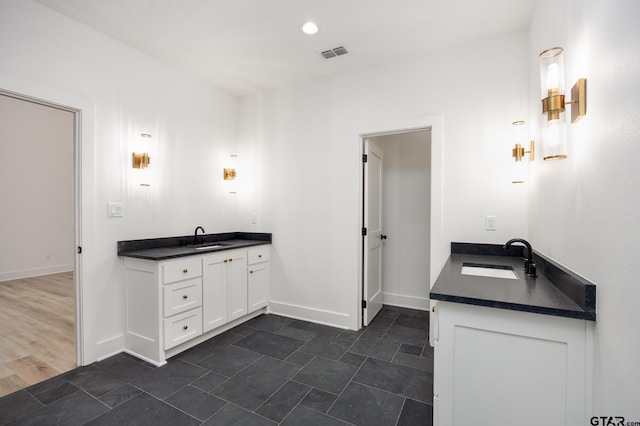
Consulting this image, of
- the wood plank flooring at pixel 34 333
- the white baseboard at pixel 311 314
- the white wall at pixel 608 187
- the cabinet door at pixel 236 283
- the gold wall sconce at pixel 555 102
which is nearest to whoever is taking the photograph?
the white wall at pixel 608 187

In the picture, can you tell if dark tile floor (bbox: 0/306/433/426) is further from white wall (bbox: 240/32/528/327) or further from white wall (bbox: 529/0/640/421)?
white wall (bbox: 529/0/640/421)

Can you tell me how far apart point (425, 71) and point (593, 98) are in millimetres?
1934

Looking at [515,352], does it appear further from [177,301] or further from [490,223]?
[177,301]

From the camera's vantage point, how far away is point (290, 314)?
352cm

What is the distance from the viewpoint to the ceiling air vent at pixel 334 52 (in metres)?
2.75

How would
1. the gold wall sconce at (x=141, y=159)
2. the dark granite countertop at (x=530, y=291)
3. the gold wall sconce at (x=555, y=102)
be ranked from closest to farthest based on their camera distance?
the dark granite countertop at (x=530, y=291), the gold wall sconce at (x=555, y=102), the gold wall sconce at (x=141, y=159)

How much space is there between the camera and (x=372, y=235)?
11.2 feet

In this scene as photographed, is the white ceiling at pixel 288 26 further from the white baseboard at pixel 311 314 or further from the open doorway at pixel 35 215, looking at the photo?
the white baseboard at pixel 311 314

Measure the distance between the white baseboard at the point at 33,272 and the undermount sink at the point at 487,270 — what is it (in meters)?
6.90

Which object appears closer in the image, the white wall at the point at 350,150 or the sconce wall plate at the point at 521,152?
the sconce wall plate at the point at 521,152

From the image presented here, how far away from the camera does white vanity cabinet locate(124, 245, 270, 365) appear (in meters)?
2.43

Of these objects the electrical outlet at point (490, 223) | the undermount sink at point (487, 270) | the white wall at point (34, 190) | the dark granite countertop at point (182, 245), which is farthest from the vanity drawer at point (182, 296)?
the white wall at point (34, 190)

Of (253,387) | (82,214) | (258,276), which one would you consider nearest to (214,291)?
(258,276)

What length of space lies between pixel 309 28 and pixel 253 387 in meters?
2.83
